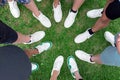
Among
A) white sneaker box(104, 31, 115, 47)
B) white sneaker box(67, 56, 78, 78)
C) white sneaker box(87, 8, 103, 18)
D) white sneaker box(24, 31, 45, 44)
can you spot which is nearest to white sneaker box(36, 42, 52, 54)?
white sneaker box(24, 31, 45, 44)

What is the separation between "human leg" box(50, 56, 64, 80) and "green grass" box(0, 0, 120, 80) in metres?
0.07

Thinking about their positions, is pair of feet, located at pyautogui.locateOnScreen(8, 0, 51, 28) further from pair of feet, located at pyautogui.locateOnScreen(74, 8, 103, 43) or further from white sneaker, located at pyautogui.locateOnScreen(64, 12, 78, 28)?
pair of feet, located at pyautogui.locateOnScreen(74, 8, 103, 43)

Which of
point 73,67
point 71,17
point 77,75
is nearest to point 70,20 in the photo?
point 71,17

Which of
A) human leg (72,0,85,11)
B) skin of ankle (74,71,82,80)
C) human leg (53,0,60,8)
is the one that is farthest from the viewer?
human leg (53,0,60,8)

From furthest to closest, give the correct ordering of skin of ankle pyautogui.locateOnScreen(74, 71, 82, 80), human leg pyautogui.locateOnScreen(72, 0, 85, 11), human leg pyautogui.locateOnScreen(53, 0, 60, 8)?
human leg pyautogui.locateOnScreen(53, 0, 60, 8) → skin of ankle pyautogui.locateOnScreen(74, 71, 82, 80) → human leg pyautogui.locateOnScreen(72, 0, 85, 11)

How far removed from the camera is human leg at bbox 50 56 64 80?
4.05 meters

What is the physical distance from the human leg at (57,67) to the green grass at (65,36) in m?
0.07

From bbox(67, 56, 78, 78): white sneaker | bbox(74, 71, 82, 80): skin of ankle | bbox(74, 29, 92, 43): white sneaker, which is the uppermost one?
bbox(74, 29, 92, 43): white sneaker

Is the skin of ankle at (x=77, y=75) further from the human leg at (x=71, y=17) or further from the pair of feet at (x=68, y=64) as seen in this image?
the human leg at (x=71, y=17)

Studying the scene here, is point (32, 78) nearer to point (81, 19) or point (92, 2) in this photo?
point (81, 19)

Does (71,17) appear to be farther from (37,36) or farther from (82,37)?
(37,36)

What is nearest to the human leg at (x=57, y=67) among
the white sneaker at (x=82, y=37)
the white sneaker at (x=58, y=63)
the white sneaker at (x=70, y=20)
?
the white sneaker at (x=58, y=63)

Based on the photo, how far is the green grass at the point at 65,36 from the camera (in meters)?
4.20

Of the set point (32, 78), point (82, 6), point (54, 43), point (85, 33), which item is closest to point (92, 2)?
point (82, 6)
